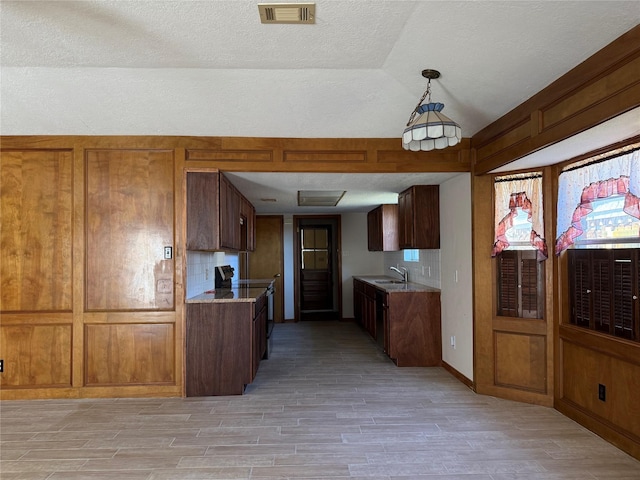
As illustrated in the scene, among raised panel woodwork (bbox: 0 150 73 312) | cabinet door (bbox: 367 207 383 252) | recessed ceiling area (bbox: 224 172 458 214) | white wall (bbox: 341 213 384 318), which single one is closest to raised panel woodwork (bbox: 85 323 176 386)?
raised panel woodwork (bbox: 0 150 73 312)

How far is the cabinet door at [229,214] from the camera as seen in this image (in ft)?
13.0

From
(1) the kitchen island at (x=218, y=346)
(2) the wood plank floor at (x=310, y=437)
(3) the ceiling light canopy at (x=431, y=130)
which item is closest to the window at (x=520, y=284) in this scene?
(2) the wood plank floor at (x=310, y=437)

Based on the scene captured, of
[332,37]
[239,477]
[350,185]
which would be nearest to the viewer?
[239,477]

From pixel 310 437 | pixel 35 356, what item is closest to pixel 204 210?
pixel 35 356

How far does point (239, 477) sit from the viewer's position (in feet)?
7.84

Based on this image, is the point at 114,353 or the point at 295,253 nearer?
the point at 114,353

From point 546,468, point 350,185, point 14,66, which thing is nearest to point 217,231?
point 350,185

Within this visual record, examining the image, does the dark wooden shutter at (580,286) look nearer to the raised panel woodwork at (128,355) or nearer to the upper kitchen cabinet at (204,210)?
the upper kitchen cabinet at (204,210)

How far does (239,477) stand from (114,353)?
2.00m

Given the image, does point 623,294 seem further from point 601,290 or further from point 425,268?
point 425,268

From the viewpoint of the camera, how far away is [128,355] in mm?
3764

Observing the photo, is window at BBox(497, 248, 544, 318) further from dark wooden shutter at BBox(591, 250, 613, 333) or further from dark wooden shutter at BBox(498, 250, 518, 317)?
dark wooden shutter at BBox(591, 250, 613, 333)

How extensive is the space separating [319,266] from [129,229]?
5806 millimetres

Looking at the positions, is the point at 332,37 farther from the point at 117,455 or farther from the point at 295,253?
the point at 295,253
